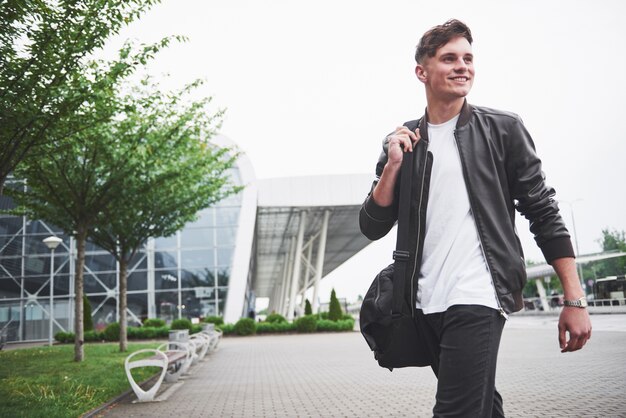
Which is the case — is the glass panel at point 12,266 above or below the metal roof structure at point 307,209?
below

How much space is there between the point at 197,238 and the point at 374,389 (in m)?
23.9

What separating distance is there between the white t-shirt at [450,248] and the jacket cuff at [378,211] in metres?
0.21

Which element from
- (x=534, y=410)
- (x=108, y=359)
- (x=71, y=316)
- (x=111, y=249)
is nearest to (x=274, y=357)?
Answer: (x=108, y=359)

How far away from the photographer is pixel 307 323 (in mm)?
29844

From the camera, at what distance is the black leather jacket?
2074 millimetres

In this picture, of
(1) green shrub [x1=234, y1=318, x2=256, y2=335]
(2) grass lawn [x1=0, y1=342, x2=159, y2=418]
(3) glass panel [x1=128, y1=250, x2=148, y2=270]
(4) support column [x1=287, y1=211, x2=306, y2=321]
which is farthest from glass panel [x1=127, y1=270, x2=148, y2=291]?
(2) grass lawn [x1=0, y1=342, x2=159, y2=418]

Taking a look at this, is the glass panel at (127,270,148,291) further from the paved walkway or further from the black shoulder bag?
the black shoulder bag

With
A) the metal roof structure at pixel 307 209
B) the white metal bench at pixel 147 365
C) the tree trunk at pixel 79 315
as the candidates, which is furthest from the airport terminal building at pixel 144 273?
the white metal bench at pixel 147 365

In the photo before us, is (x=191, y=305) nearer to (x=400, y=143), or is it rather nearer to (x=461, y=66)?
(x=400, y=143)

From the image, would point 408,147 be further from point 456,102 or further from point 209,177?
point 209,177

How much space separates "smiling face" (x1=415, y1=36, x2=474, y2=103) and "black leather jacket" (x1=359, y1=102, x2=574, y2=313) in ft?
0.38

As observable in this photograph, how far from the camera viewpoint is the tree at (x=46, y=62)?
24.0ft

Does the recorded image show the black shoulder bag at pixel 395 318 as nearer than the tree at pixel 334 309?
Yes

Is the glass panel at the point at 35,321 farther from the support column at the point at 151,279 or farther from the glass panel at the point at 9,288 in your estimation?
the support column at the point at 151,279
